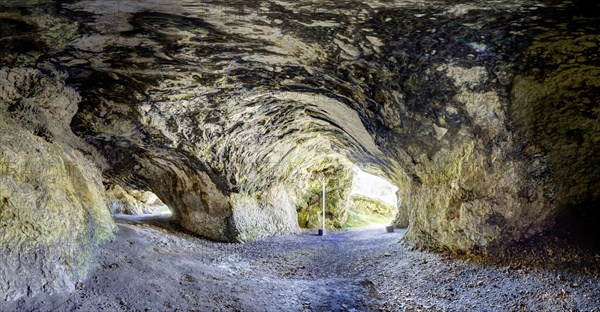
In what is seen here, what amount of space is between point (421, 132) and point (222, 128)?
481 centimetres

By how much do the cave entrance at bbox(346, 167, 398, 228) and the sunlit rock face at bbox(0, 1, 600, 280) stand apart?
50.9 feet

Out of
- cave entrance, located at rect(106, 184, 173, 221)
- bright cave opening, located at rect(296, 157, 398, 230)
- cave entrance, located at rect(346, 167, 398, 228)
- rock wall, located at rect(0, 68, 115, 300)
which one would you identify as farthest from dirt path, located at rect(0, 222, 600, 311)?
cave entrance, located at rect(346, 167, 398, 228)

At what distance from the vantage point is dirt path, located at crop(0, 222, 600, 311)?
16.8 ft

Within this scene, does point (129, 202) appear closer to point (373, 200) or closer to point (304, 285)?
point (373, 200)

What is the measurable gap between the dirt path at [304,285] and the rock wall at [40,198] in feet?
0.99

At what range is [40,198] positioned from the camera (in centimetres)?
582

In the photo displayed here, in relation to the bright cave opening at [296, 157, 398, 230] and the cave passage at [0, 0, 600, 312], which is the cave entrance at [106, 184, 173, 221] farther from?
the cave passage at [0, 0, 600, 312]

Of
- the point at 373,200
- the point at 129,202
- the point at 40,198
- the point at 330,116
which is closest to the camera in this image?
the point at 40,198

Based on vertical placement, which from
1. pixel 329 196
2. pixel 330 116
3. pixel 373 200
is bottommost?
pixel 373 200

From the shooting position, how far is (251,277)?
7734mm

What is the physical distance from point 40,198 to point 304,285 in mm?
4564

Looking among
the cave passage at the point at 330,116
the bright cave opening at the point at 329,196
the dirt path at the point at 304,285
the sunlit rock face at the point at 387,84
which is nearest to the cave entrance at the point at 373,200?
the bright cave opening at the point at 329,196

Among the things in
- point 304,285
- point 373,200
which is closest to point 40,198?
point 304,285

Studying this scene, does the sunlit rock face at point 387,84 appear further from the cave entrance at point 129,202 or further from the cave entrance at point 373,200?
the cave entrance at point 373,200
